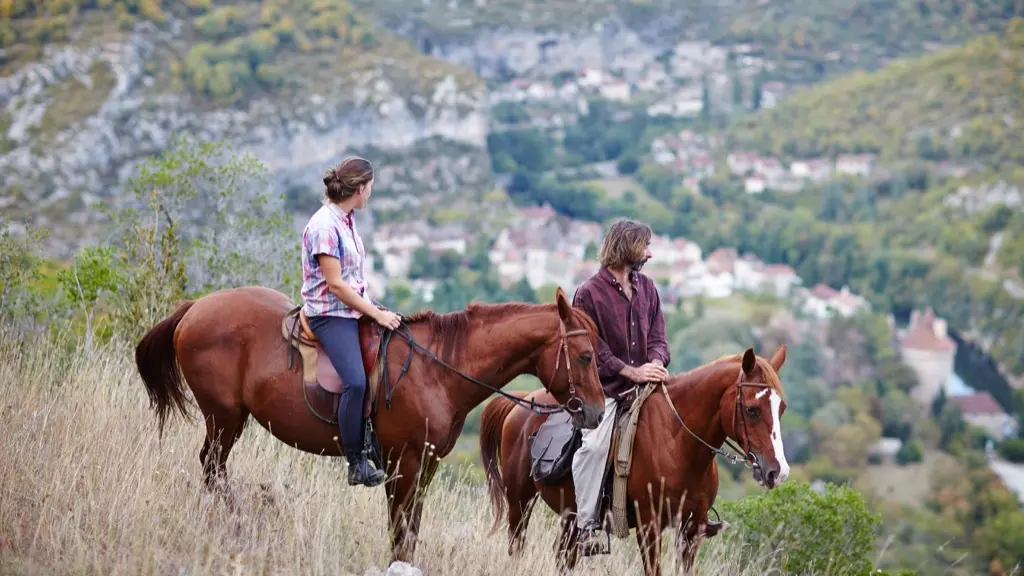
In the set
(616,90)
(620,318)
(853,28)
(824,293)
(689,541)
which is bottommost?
(616,90)

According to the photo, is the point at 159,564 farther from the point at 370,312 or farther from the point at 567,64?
the point at 567,64

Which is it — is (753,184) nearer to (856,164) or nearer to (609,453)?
(856,164)

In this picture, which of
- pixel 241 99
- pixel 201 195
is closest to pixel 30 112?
pixel 241 99

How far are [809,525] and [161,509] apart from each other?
5761 mm

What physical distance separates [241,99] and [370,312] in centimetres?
11919

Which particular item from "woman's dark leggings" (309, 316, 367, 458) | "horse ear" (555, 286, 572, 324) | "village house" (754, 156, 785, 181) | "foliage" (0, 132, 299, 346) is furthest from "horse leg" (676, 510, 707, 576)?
"village house" (754, 156, 785, 181)

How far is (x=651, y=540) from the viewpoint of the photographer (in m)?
5.46

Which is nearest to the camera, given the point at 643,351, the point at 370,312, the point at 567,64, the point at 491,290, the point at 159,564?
the point at 159,564

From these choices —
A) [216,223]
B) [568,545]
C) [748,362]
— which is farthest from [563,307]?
[216,223]

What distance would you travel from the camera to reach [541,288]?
97625mm

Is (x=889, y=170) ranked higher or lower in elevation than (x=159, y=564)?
lower

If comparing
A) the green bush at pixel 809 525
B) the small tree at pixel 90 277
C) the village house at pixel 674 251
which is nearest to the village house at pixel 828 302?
the village house at pixel 674 251

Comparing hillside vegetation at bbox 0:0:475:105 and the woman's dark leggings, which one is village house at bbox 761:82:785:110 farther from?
the woman's dark leggings

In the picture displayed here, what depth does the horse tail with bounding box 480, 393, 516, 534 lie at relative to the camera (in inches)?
248
